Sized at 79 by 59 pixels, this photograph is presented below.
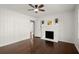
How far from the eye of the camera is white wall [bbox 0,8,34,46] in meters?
2.06

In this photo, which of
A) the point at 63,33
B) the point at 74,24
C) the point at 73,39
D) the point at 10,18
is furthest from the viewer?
the point at 10,18

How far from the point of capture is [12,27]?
7.33 feet

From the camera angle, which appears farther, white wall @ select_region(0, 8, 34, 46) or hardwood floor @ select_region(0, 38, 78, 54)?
white wall @ select_region(0, 8, 34, 46)

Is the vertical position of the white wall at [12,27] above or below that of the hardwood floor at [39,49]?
above

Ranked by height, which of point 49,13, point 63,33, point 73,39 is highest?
point 49,13

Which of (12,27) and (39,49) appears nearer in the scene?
(12,27)

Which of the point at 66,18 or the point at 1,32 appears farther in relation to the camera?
the point at 1,32

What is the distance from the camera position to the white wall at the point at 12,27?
2.06 meters

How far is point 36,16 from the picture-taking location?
1907 millimetres

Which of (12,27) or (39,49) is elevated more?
(12,27)

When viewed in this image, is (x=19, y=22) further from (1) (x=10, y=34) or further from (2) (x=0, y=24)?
(2) (x=0, y=24)

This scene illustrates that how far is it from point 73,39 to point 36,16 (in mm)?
1128
